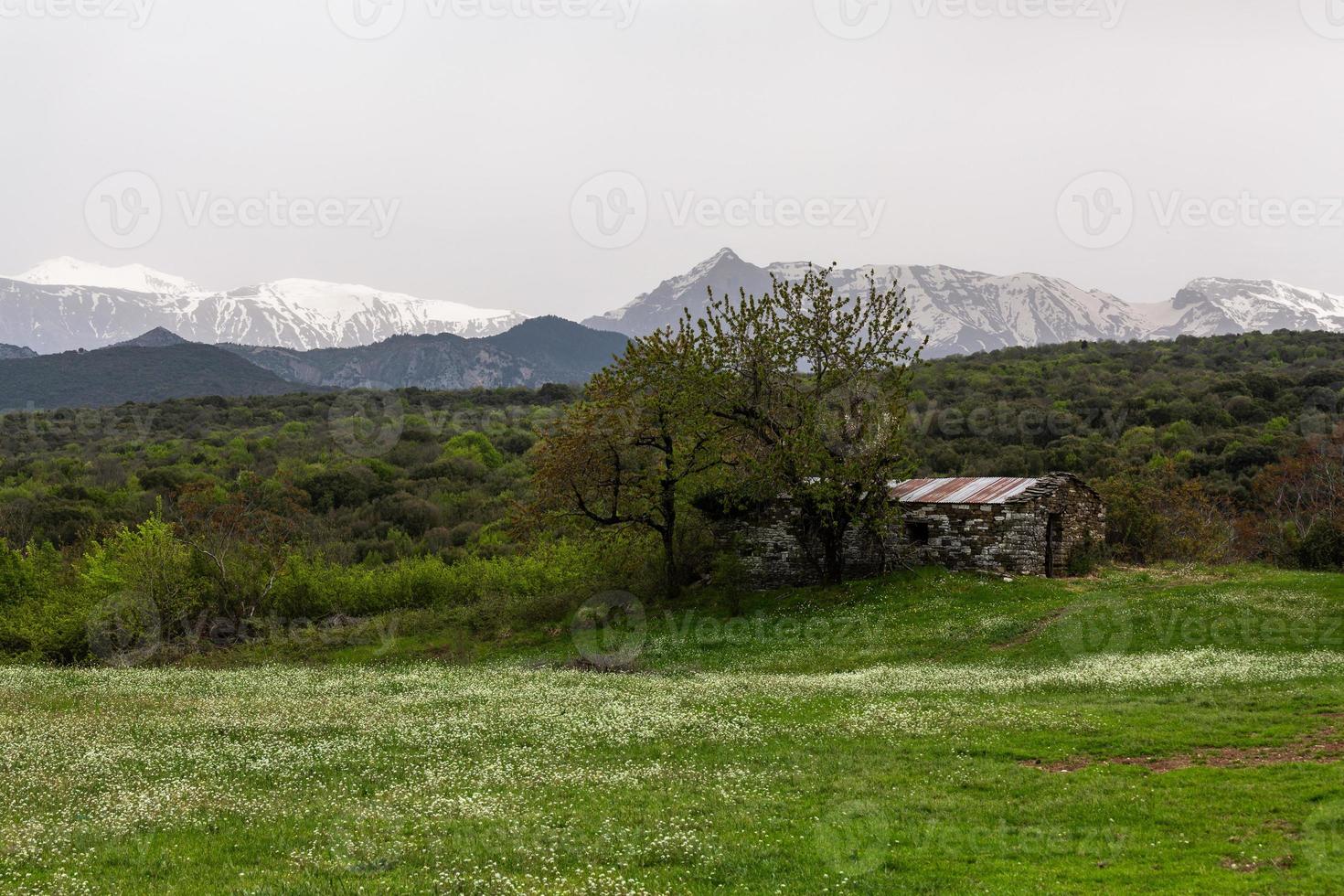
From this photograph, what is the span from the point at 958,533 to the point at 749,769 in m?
25.0

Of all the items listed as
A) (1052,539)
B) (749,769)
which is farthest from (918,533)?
(749,769)

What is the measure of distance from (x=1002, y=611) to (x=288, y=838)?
25.9 metres

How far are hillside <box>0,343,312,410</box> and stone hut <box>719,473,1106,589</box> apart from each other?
134 metres

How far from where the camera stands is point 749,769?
16016 millimetres

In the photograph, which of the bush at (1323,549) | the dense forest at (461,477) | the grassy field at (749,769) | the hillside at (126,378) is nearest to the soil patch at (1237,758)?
the grassy field at (749,769)

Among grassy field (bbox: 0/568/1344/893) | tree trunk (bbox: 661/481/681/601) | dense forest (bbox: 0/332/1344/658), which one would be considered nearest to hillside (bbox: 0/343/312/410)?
dense forest (bbox: 0/332/1344/658)

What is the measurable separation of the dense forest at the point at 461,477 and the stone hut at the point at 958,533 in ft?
8.53

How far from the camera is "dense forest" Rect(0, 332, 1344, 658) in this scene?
143 ft

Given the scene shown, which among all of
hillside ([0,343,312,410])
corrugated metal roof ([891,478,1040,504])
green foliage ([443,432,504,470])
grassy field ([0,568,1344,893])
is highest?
hillside ([0,343,312,410])

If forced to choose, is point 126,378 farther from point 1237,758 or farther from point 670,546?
point 1237,758

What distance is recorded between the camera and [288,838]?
12711mm

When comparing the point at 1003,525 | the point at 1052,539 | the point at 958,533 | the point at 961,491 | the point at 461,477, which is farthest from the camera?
the point at 461,477

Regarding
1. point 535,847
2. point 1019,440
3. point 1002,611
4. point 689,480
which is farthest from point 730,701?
point 1019,440

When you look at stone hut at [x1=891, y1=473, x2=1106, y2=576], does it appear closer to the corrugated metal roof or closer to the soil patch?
the corrugated metal roof
